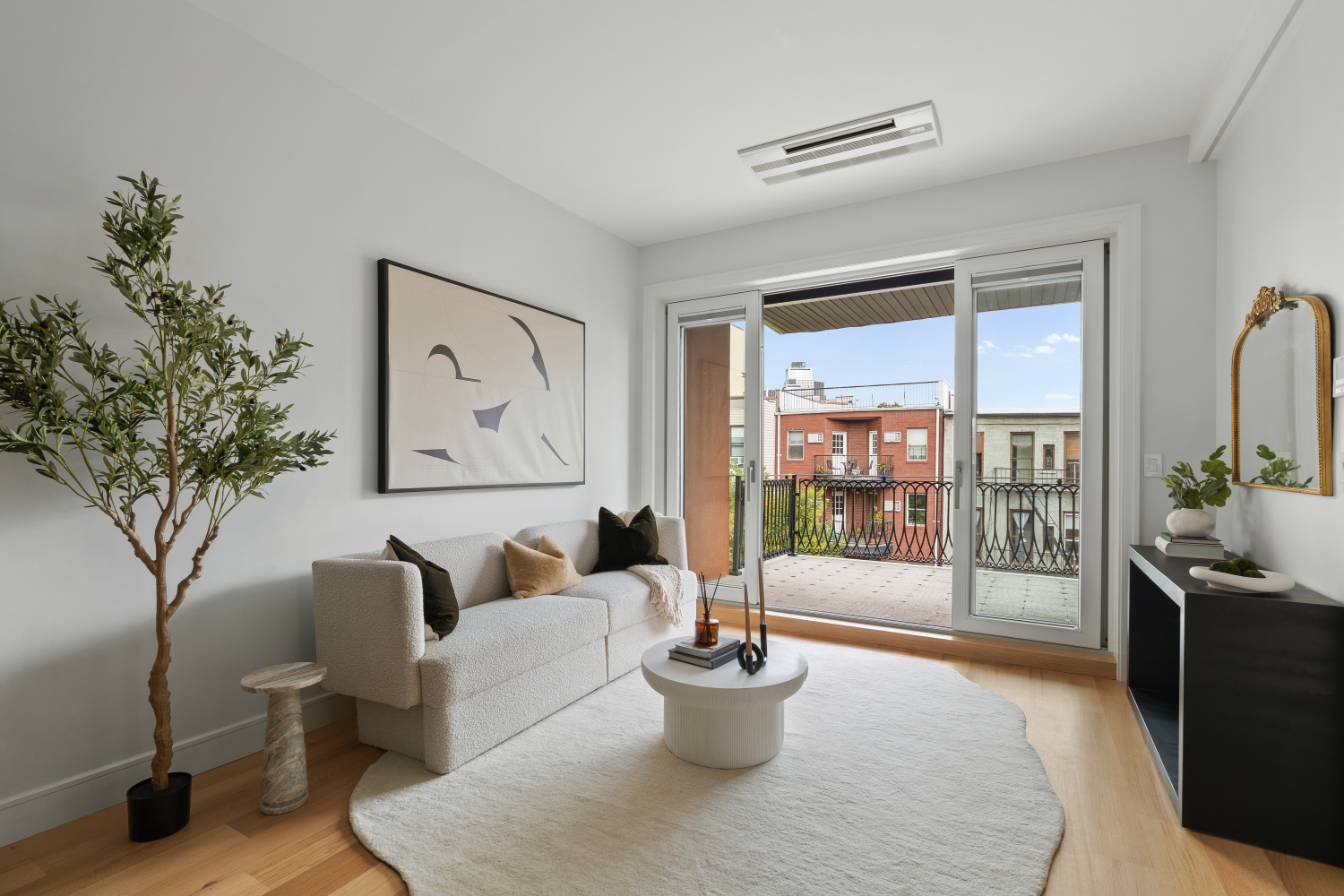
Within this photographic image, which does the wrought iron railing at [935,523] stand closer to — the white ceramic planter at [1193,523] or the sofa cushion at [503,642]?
the white ceramic planter at [1193,523]

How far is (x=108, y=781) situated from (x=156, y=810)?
1.20ft

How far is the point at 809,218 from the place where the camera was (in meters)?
4.32

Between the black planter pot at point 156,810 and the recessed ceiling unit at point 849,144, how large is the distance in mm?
3584

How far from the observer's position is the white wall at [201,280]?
1.96 m

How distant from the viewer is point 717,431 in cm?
482

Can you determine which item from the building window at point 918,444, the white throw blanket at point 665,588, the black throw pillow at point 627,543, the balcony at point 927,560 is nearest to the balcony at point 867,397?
the building window at point 918,444

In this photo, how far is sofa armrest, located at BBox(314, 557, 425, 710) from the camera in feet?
7.42

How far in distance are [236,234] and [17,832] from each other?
206 centimetres

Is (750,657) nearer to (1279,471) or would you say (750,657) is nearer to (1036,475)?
(1279,471)

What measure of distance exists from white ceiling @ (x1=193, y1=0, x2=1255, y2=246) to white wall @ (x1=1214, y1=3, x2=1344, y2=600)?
299 millimetres

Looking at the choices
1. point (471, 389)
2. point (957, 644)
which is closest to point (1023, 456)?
point (957, 644)

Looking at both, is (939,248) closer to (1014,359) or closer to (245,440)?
Result: (1014,359)

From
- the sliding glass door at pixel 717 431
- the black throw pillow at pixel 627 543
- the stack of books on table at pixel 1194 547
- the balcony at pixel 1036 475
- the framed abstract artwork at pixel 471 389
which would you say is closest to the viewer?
the stack of books on table at pixel 1194 547

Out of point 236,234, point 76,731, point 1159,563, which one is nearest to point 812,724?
point 1159,563
